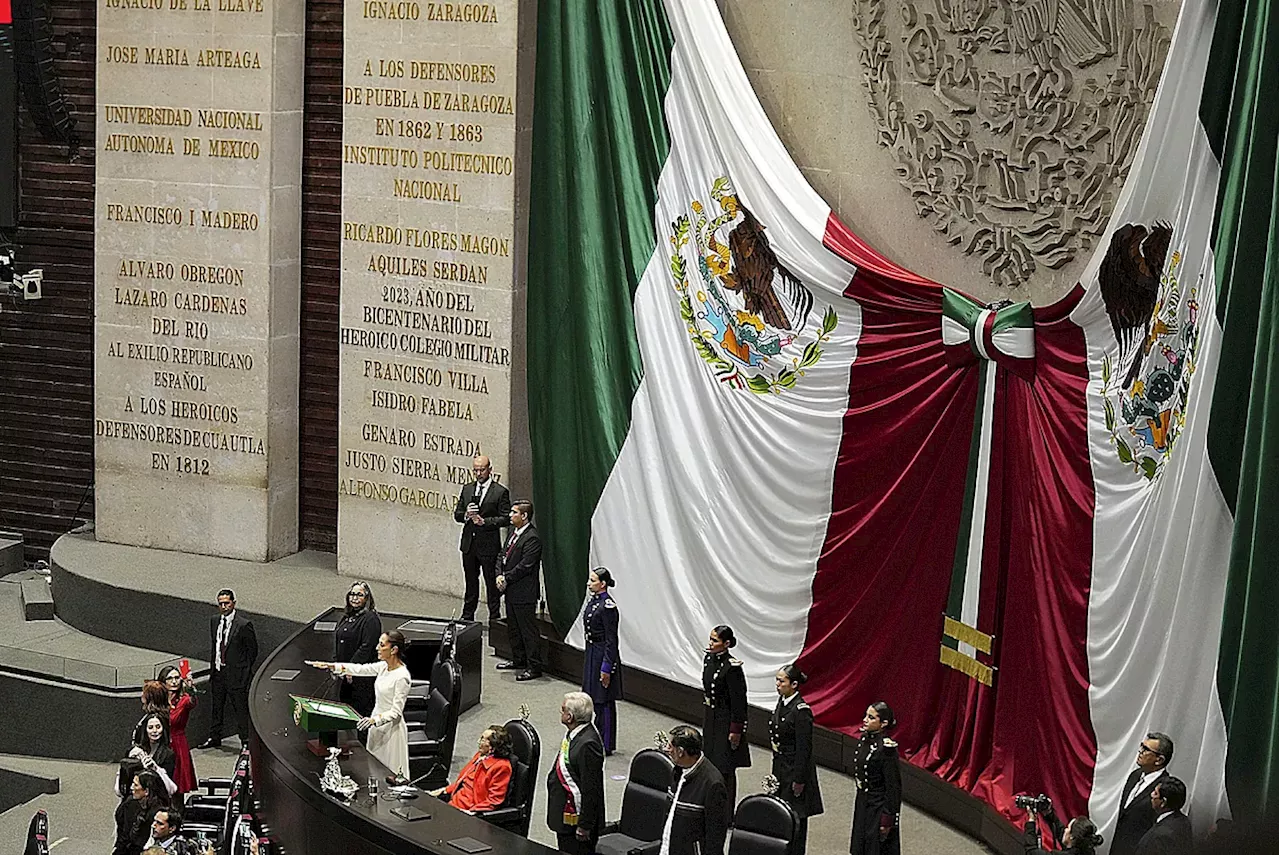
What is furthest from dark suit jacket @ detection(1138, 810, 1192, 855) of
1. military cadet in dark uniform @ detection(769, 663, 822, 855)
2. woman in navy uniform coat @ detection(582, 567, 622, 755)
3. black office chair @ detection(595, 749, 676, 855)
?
woman in navy uniform coat @ detection(582, 567, 622, 755)

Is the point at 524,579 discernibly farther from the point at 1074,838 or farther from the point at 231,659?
the point at 1074,838

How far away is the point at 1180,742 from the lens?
8.24 metres

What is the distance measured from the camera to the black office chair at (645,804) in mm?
8289

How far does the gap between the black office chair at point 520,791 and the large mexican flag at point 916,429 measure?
9.69 feet

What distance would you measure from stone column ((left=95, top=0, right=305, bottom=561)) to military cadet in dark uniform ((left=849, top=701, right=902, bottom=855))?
26.0ft

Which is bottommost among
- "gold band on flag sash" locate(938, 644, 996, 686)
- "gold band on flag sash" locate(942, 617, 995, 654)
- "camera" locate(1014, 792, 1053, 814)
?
"camera" locate(1014, 792, 1053, 814)

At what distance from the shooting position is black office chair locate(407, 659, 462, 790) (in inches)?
392

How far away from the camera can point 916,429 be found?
10.6 meters

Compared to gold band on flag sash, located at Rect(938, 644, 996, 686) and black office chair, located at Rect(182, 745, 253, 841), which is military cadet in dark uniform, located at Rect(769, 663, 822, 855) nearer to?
gold band on flag sash, located at Rect(938, 644, 996, 686)

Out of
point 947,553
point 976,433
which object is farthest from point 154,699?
point 976,433

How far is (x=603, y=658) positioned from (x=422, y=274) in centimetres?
471

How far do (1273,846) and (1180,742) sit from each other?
7.65 m

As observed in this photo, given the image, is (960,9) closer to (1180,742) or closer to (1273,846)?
(1180,742)

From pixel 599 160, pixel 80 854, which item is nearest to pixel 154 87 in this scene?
pixel 599 160
